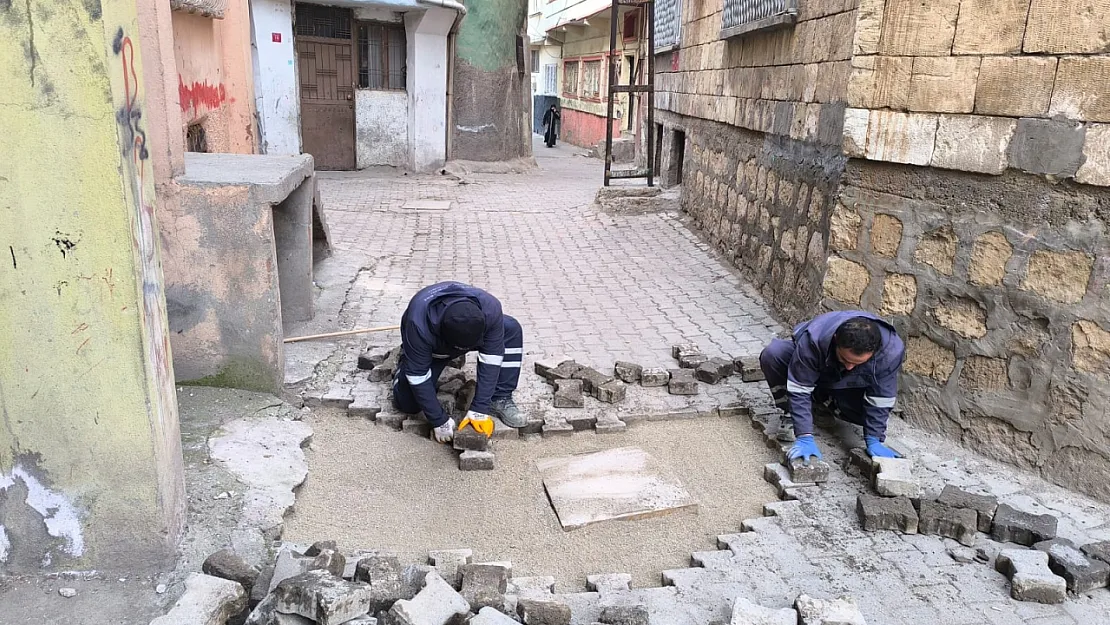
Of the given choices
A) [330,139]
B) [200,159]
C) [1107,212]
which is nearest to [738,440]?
[1107,212]

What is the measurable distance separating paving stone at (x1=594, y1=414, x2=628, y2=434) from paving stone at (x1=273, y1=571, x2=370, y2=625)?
2168 mm

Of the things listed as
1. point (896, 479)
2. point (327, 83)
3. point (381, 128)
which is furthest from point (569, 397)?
point (327, 83)

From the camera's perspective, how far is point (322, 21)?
14.5m

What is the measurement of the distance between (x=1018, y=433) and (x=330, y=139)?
45.9 ft

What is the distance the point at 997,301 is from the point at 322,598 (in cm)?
375

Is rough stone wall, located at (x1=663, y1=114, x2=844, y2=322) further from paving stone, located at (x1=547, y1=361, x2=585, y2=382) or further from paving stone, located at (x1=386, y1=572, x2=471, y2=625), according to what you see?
paving stone, located at (x1=386, y1=572, x2=471, y2=625)

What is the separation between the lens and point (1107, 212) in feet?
12.0

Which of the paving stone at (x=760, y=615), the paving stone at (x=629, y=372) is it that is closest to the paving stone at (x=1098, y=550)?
the paving stone at (x=760, y=615)

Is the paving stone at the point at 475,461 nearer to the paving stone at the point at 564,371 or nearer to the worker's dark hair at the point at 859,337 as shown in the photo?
the paving stone at the point at 564,371

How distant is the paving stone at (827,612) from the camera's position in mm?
2760

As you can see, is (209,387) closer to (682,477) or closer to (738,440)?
(682,477)

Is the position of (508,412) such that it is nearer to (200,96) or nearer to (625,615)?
(625,615)

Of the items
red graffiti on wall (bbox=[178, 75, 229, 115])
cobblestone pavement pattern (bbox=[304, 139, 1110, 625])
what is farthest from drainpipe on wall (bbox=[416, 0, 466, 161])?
red graffiti on wall (bbox=[178, 75, 229, 115])

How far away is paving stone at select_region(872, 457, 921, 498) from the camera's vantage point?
3.74 metres
